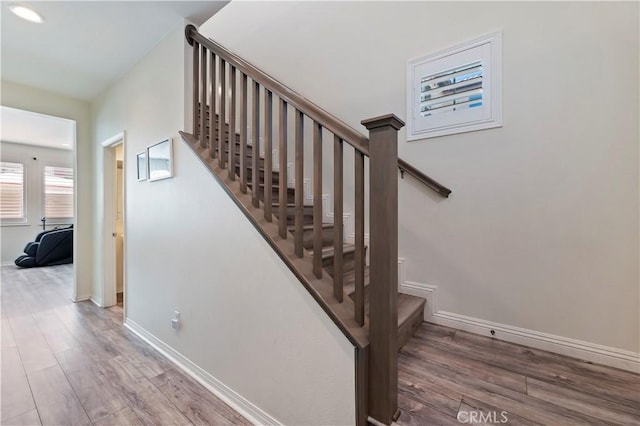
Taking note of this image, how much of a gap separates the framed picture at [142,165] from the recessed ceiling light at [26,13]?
1145 mm

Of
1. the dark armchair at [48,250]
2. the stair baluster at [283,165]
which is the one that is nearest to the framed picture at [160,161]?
the stair baluster at [283,165]

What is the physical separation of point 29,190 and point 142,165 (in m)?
6.31

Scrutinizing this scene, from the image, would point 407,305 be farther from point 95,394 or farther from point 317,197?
point 95,394

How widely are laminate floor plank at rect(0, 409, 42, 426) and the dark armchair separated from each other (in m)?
5.90

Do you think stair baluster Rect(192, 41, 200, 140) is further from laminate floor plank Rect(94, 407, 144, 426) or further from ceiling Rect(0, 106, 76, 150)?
ceiling Rect(0, 106, 76, 150)

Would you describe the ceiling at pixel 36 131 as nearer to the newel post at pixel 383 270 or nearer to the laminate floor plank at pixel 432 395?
the newel post at pixel 383 270

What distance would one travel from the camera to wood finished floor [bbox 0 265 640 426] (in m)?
1.20

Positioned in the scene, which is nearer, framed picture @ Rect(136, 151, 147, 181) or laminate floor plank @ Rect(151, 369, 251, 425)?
laminate floor plank @ Rect(151, 369, 251, 425)

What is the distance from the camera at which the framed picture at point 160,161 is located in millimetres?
2193

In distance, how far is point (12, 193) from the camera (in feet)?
19.7

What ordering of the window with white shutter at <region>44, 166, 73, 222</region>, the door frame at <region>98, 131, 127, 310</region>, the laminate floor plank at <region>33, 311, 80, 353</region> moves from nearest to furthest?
the laminate floor plank at <region>33, 311, 80, 353</region> → the door frame at <region>98, 131, 127, 310</region> → the window with white shutter at <region>44, 166, 73, 222</region>

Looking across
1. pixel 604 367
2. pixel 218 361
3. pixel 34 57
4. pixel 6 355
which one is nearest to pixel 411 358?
pixel 604 367

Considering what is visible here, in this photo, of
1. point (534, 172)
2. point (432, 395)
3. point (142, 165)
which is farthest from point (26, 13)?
point (534, 172)

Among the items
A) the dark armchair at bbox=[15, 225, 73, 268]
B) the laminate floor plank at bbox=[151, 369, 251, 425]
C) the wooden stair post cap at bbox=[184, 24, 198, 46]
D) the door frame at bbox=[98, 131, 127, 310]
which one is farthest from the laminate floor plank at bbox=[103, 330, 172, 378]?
the dark armchair at bbox=[15, 225, 73, 268]
